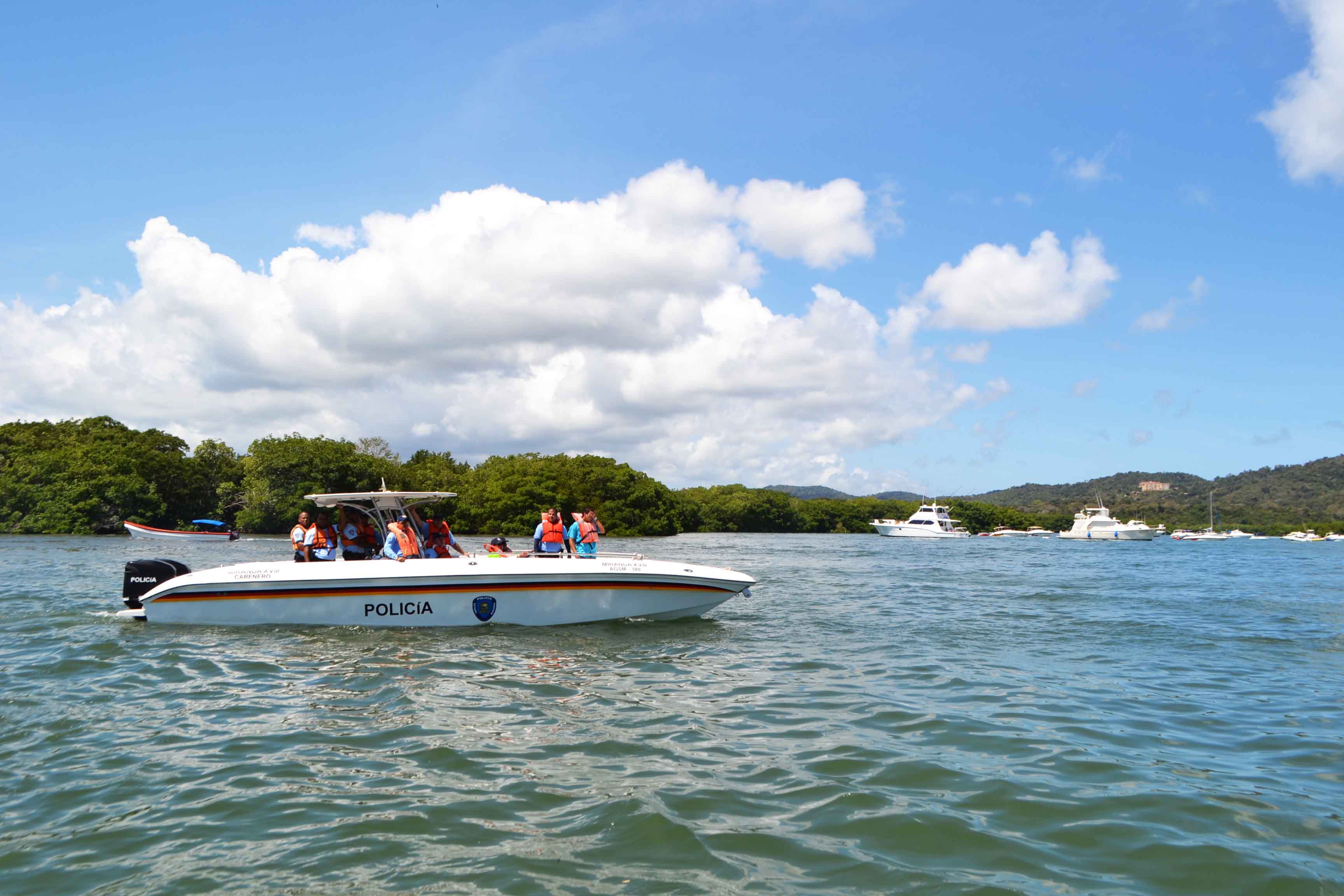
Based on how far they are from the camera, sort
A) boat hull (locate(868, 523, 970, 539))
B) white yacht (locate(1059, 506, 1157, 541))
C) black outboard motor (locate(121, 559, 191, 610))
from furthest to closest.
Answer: boat hull (locate(868, 523, 970, 539))
white yacht (locate(1059, 506, 1157, 541))
black outboard motor (locate(121, 559, 191, 610))

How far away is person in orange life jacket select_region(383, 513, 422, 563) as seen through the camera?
46.0ft

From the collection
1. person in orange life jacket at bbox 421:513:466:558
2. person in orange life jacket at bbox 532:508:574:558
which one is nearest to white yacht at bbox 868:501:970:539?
person in orange life jacket at bbox 532:508:574:558

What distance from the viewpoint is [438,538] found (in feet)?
49.6

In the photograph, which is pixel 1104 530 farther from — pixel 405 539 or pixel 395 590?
pixel 395 590

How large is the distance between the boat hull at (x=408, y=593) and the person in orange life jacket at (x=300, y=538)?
64cm

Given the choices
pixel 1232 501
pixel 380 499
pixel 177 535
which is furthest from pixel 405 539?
pixel 1232 501

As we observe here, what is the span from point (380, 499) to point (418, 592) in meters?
1.91

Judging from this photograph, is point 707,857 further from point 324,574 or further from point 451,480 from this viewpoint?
point 451,480

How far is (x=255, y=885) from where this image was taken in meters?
4.60

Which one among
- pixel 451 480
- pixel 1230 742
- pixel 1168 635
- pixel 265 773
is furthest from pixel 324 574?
pixel 451 480

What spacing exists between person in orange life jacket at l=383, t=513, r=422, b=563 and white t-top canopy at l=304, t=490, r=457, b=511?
41 cm

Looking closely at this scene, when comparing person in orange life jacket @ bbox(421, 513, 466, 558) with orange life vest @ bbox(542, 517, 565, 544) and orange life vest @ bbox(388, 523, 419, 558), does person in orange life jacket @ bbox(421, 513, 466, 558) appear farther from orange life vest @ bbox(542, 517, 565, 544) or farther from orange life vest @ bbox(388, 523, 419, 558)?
orange life vest @ bbox(542, 517, 565, 544)

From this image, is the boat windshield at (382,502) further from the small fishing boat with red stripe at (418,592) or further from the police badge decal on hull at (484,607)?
the police badge decal on hull at (484,607)

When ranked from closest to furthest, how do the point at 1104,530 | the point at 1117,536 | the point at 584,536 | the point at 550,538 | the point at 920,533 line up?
the point at 550,538 → the point at 584,536 → the point at 1117,536 → the point at 1104,530 → the point at 920,533
